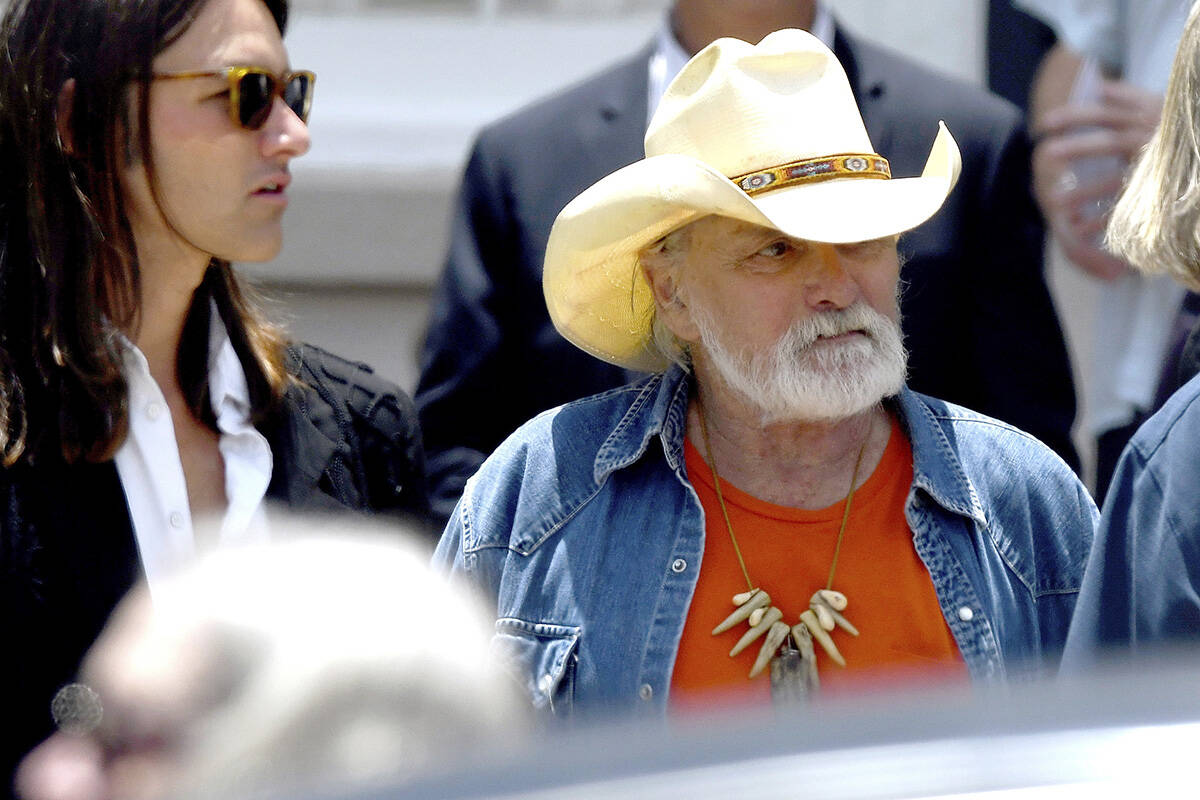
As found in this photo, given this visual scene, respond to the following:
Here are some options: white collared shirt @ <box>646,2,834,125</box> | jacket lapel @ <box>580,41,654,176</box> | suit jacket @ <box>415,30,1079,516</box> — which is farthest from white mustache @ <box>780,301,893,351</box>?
white collared shirt @ <box>646,2,834,125</box>

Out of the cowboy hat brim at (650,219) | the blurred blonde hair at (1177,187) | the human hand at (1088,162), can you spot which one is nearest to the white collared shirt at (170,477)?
the cowboy hat brim at (650,219)

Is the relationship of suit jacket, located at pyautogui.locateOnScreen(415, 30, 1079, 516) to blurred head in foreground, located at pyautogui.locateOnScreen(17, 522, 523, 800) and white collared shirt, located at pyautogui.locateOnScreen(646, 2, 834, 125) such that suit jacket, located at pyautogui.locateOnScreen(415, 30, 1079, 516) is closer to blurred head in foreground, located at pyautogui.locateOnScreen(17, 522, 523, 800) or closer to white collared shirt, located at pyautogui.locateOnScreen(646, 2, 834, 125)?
white collared shirt, located at pyautogui.locateOnScreen(646, 2, 834, 125)

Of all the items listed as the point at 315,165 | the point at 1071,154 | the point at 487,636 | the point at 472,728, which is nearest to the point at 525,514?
the point at 487,636

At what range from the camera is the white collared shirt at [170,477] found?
9.20 feet

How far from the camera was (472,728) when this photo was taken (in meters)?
1.51

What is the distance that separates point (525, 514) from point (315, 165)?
3049mm

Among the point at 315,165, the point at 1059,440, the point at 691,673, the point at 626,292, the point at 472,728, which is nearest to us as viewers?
the point at 472,728

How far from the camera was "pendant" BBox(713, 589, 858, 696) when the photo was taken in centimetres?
256

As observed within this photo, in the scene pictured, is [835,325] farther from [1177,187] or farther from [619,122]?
[619,122]

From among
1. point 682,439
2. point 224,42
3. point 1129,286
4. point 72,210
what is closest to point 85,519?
point 72,210

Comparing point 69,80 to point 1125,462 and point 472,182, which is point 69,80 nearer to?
point 472,182

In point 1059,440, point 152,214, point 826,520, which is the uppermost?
point 152,214

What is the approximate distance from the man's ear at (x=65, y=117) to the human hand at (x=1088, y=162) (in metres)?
2.09

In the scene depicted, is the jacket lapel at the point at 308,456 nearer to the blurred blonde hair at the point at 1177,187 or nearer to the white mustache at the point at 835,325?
the white mustache at the point at 835,325
